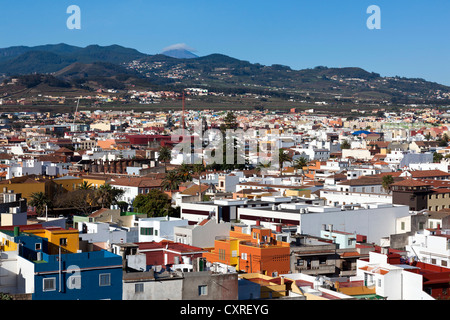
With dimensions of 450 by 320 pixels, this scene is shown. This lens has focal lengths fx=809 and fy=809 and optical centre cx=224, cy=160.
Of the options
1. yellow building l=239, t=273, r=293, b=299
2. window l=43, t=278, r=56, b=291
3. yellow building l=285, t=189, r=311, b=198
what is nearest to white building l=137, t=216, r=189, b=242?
yellow building l=239, t=273, r=293, b=299

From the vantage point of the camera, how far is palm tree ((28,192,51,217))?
30.3 metres

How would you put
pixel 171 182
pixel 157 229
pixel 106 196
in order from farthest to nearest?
1. pixel 171 182
2. pixel 106 196
3. pixel 157 229

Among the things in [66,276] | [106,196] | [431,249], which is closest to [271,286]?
[66,276]

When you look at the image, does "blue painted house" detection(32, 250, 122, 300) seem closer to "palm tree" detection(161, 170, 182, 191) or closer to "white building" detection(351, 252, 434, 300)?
"white building" detection(351, 252, 434, 300)

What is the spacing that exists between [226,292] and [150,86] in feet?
621

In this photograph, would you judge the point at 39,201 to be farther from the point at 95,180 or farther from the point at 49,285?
the point at 49,285

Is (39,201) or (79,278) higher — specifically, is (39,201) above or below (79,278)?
below

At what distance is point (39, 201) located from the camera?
3092cm

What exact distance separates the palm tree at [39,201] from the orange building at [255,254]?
535 inches

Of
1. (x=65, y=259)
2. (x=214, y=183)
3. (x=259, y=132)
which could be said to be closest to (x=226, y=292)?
(x=65, y=259)

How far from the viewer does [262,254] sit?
659 inches

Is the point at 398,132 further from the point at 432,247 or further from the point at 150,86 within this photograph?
the point at 150,86

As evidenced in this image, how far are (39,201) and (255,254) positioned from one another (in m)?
16.2

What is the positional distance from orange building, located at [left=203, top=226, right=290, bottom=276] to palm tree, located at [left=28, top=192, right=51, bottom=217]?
13.6 metres
